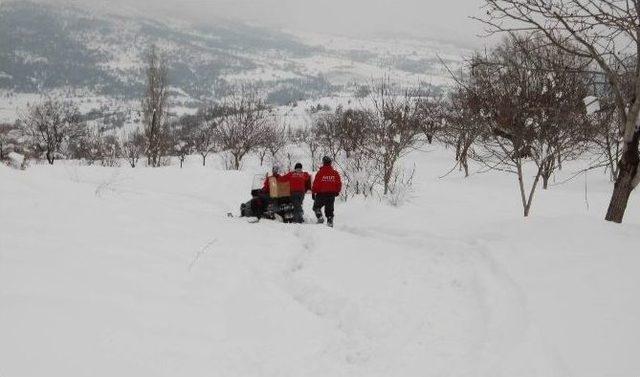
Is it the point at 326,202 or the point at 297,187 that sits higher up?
the point at 297,187

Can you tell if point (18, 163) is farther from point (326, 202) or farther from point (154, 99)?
point (326, 202)

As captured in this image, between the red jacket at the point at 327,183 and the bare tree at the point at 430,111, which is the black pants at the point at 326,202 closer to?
the red jacket at the point at 327,183

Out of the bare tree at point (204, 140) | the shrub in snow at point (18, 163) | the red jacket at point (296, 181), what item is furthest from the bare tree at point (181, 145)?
the red jacket at point (296, 181)

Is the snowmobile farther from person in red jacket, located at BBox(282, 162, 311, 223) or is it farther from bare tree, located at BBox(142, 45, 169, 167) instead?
bare tree, located at BBox(142, 45, 169, 167)

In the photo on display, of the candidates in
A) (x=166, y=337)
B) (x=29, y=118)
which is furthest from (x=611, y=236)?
(x=29, y=118)

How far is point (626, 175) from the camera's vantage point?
750cm

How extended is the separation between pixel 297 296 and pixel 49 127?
53.4 m

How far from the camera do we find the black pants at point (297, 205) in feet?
34.8

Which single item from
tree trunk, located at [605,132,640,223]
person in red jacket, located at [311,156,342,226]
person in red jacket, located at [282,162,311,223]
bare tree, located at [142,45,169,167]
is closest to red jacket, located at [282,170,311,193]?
person in red jacket, located at [282,162,311,223]

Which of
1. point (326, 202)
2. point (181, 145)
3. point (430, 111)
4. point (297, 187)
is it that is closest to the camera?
point (297, 187)

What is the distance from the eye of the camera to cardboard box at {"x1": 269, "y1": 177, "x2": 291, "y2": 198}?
10.4 m

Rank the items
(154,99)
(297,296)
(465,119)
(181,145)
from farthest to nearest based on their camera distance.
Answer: (181,145)
(154,99)
(465,119)
(297,296)

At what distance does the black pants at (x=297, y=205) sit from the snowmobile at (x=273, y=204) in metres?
0.08

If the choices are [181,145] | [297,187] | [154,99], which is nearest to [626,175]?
[297,187]
